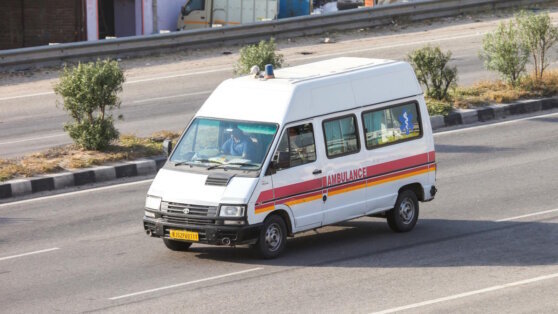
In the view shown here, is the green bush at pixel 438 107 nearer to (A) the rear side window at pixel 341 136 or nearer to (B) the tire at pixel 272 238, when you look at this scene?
(A) the rear side window at pixel 341 136

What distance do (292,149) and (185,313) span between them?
3.10 meters

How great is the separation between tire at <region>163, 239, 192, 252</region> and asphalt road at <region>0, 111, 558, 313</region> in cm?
11

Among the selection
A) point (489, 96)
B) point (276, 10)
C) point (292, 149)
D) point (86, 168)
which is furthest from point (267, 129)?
point (276, 10)

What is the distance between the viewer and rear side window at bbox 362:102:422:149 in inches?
567

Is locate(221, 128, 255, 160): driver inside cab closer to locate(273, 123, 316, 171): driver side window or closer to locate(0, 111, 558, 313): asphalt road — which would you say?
locate(273, 123, 316, 171): driver side window

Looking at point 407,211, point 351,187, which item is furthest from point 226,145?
point 407,211

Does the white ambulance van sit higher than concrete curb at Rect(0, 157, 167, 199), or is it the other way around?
the white ambulance van

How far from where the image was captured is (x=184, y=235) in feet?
42.7

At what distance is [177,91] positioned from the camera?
84.6 ft

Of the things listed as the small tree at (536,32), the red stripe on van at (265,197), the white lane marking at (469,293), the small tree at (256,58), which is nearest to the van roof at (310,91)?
the red stripe on van at (265,197)

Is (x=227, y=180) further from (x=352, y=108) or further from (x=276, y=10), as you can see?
(x=276, y=10)

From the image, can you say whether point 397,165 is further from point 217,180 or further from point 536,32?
point 536,32

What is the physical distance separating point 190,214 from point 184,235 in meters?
0.26

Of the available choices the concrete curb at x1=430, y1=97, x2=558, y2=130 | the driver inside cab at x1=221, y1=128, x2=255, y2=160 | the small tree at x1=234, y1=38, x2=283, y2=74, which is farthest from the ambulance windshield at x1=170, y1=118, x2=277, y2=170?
the concrete curb at x1=430, y1=97, x2=558, y2=130
